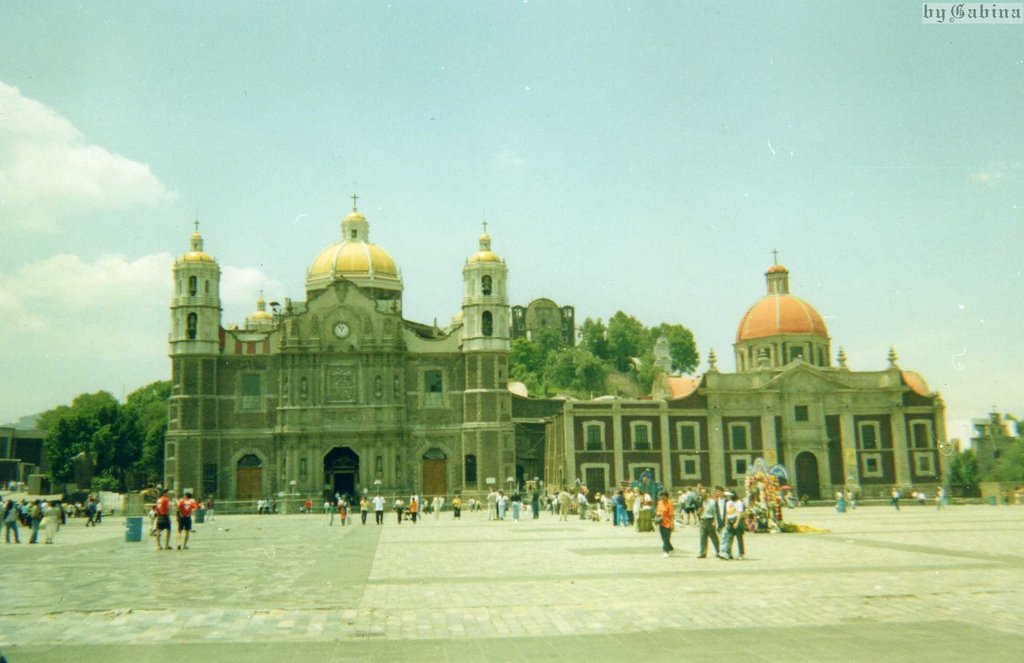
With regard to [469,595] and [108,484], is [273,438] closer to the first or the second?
[108,484]

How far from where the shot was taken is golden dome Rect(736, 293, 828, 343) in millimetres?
71062

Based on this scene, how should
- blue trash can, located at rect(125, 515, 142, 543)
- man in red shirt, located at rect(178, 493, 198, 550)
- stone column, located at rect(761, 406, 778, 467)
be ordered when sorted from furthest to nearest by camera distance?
stone column, located at rect(761, 406, 778, 467) → blue trash can, located at rect(125, 515, 142, 543) → man in red shirt, located at rect(178, 493, 198, 550)

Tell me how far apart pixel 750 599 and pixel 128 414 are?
73.7m

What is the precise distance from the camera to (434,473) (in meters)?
61.0

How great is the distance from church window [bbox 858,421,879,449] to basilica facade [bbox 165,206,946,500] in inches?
3.8

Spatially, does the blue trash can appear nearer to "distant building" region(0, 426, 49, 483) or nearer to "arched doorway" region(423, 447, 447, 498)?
"arched doorway" region(423, 447, 447, 498)

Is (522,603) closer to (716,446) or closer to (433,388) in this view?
(433,388)

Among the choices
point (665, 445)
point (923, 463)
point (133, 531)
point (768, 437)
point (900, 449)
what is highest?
point (768, 437)

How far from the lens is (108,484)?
75.7 m

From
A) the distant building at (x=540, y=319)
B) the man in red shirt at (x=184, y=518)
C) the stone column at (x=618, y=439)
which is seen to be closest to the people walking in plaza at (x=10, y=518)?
the man in red shirt at (x=184, y=518)

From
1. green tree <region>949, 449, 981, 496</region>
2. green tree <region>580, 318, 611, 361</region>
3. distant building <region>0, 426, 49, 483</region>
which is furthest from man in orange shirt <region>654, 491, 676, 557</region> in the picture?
green tree <region>580, 318, 611, 361</region>

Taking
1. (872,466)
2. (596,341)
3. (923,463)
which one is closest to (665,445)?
(872,466)

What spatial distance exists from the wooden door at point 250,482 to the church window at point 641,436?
80.2 feet

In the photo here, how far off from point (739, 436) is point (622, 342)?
59.0 m
